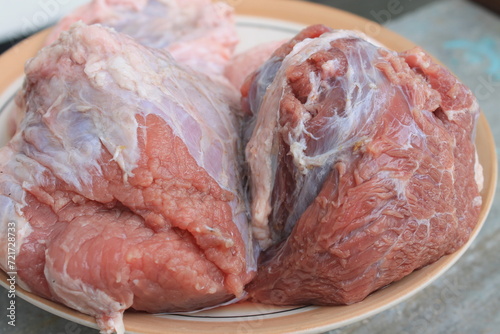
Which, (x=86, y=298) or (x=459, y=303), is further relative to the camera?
(x=459, y=303)

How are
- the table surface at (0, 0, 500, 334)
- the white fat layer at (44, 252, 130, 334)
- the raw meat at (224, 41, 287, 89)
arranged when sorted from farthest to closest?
1. the raw meat at (224, 41, 287, 89)
2. the table surface at (0, 0, 500, 334)
3. the white fat layer at (44, 252, 130, 334)

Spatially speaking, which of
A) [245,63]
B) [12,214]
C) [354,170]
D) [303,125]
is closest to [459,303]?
[354,170]

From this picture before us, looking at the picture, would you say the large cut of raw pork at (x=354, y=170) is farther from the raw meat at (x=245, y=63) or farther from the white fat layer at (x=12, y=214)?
the white fat layer at (x=12, y=214)

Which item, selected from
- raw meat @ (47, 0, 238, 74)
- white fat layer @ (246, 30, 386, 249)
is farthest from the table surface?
raw meat @ (47, 0, 238, 74)

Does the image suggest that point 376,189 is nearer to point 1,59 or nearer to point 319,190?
point 319,190

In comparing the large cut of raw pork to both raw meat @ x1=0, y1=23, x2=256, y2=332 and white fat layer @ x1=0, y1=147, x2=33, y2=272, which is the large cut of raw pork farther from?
white fat layer @ x1=0, y1=147, x2=33, y2=272

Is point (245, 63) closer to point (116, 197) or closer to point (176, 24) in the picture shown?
point (176, 24)
